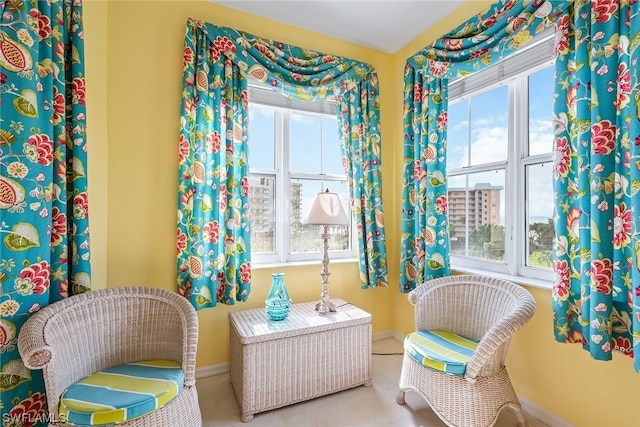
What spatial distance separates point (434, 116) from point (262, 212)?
1.56m

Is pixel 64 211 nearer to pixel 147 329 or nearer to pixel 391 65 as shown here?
pixel 147 329

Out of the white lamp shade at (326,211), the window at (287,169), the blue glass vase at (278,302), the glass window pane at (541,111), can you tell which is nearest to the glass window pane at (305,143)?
the window at (287,169)

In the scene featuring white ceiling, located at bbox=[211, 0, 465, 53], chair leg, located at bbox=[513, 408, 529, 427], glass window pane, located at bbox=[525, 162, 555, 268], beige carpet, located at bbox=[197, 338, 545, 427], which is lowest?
beige carpet, located at bbox=[197, 338, 545, 427]

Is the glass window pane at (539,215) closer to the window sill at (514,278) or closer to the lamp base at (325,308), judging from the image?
the window sill at (514,278)

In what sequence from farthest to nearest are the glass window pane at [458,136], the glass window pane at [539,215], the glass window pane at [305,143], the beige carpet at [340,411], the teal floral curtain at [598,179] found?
the glass window pane at [305,143] → the glass window pane at [458,136] → the glass window pane at [539,215] → the beige carpet at [340,411] → the teal floral curtain at [598,179]

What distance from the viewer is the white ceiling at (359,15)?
88.5 inches

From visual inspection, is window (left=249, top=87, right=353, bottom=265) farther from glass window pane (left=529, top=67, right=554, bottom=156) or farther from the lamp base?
glass window pane (left=529, top=67, right=554, bottom=156)

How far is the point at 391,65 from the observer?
2.97 metres

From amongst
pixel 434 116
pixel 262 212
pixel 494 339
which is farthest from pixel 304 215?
pixel 494 339

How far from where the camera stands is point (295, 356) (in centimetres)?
192

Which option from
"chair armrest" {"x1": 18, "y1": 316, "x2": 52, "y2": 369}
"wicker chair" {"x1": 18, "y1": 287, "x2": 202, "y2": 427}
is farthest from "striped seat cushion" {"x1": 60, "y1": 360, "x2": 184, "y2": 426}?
"chair armrest" {"x1": 18, "y1": 316, "x2": 52, "y2": 369}

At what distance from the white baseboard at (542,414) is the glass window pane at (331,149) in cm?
211

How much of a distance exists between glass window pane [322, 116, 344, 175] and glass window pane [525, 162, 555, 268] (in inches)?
57.9

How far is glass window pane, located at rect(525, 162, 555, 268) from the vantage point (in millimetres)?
1900
